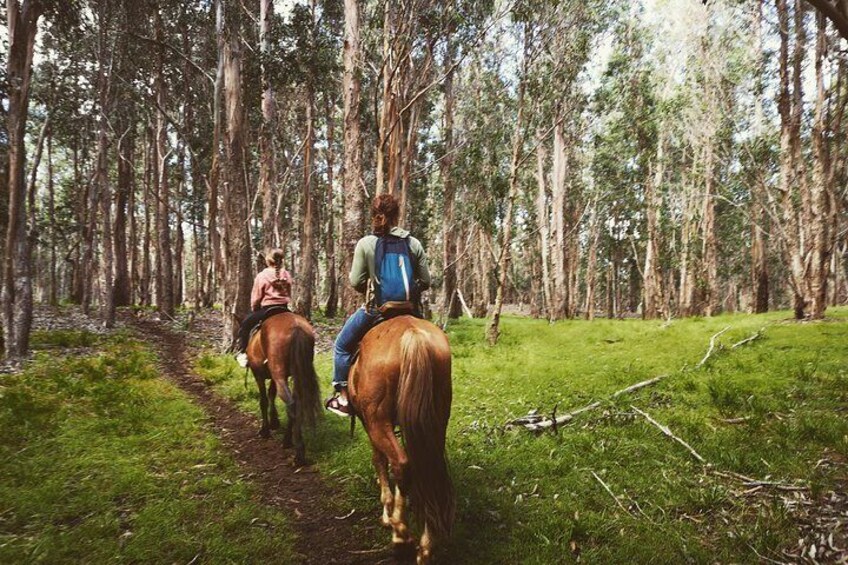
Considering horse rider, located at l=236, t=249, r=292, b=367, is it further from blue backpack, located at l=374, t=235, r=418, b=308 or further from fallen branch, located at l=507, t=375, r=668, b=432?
fallen branch, located at l=507, t=375, r=668, b=432

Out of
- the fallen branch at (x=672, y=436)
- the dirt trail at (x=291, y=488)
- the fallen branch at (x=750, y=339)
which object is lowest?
the dirt trail at (x=291, y=488)

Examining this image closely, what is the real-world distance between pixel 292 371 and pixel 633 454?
4.76m

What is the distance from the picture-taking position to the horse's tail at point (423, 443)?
3.65 m

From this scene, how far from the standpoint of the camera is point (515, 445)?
20.0 feet

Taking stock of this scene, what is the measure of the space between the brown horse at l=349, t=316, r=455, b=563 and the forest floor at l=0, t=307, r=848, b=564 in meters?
0.54

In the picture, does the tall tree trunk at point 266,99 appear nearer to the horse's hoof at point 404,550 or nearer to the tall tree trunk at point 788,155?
the horse's hoof at point 404,550

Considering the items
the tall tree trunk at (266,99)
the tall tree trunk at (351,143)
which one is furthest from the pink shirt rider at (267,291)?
the tall tree trunk at (266,99)

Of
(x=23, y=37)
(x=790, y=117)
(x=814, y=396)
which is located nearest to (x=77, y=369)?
(x=23, y=37)

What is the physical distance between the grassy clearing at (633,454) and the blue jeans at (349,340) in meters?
1.43

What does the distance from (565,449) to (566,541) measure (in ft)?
6.24

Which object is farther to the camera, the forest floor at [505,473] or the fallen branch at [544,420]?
the fallen branch at [544,420]

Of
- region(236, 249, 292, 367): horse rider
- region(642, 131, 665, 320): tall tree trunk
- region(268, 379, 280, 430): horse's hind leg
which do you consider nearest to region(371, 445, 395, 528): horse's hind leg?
region(268, 379, 280, 430): horse's hind leg

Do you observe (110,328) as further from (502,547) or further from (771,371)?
(771,371)

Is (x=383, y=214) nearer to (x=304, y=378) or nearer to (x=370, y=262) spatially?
(x=370, y=262)
